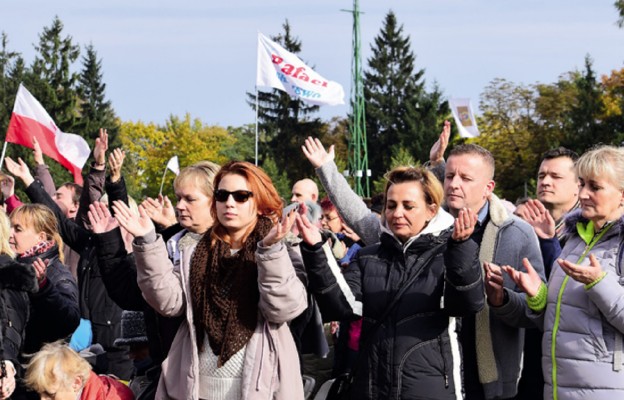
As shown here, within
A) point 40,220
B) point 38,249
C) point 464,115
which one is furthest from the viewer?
point 464,115

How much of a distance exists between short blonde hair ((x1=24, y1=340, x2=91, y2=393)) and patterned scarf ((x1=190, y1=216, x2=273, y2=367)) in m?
1.53

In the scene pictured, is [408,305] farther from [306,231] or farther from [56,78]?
[56,78]

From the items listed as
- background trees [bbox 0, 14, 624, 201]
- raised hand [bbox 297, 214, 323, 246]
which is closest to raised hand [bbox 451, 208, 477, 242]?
raised hand [bbox 297, 214, 323, 246]

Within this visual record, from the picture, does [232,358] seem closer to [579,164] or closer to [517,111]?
[579,164]

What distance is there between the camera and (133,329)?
207 inches

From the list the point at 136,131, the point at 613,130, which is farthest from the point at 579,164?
the point at 136,131

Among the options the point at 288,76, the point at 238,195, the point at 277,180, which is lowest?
the point at 238,195

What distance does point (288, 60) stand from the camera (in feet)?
77.5

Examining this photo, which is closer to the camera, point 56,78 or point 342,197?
point 342,197

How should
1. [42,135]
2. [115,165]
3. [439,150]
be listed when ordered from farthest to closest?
1. [42,135]
2. [115,165]
3. [439,150]

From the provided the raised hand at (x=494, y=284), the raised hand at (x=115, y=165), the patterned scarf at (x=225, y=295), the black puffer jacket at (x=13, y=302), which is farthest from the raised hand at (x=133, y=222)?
the raised hand at (x=115, y=165)

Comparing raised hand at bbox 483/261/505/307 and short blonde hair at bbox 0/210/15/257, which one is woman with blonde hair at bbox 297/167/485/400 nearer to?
raised hand at bbox 483/261/505/307

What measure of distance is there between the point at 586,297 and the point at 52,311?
2797 mm

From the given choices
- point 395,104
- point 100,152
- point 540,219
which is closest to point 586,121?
point 395,104
